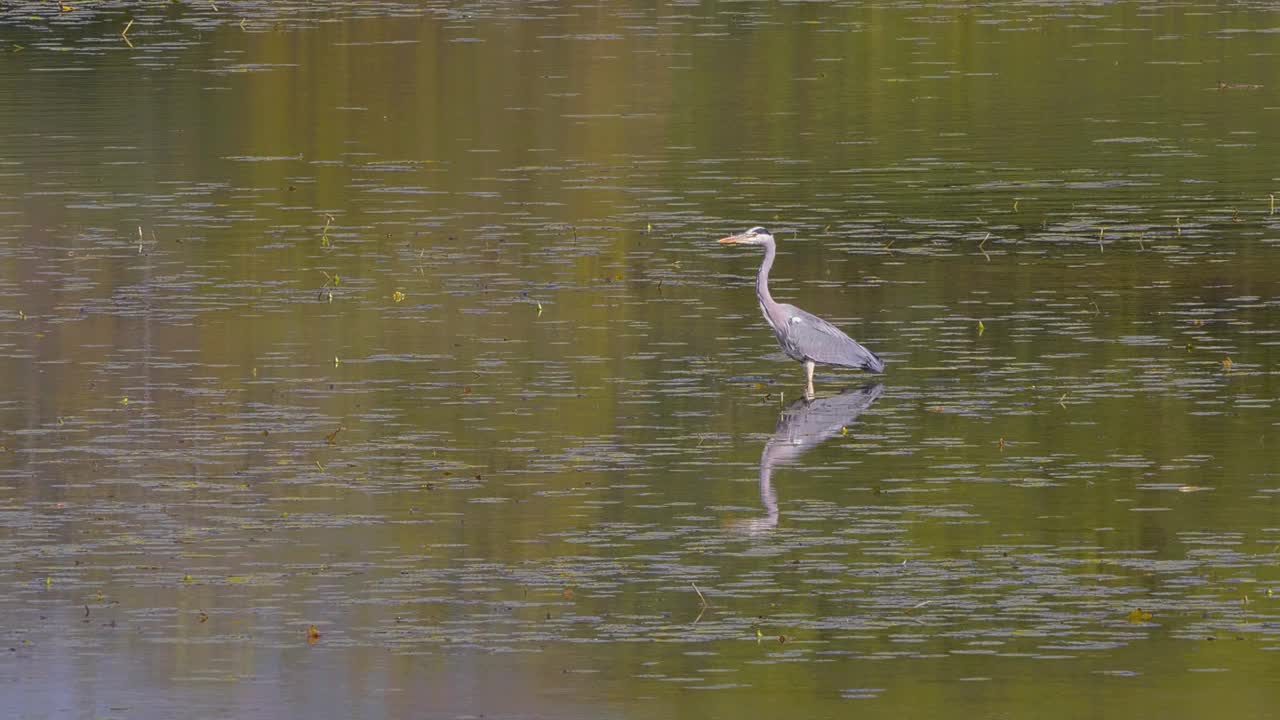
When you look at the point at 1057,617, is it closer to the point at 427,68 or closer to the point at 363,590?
the point at 363,590

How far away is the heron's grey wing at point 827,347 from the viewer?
18922mm

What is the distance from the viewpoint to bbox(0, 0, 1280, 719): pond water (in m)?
12.1

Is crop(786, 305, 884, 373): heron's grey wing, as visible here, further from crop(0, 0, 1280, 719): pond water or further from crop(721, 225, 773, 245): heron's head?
crop(721, 225, 773, 245): heron's head

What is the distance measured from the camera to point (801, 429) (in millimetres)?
17391

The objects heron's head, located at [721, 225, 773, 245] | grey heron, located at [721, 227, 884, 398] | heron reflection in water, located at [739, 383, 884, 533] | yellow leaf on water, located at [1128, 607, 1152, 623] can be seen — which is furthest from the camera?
heron's head, located at [721, 225, 773, 245]

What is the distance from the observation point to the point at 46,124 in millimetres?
37500

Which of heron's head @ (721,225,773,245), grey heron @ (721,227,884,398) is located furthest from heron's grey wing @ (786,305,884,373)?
heron's head @ (721,225,773,245)

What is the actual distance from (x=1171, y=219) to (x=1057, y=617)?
15413 millimetres

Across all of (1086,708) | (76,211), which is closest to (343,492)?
(1086,708)

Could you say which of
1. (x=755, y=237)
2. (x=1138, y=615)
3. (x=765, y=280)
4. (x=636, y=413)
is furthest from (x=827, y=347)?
(x=1138, y=615)

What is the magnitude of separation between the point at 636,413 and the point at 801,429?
1150 millimetres

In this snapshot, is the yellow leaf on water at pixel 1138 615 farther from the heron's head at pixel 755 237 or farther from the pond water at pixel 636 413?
the heron's head at pixel 755 237

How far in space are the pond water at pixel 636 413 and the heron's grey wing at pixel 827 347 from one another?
264mm

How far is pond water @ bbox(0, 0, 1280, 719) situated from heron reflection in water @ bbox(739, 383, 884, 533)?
0.17ft
